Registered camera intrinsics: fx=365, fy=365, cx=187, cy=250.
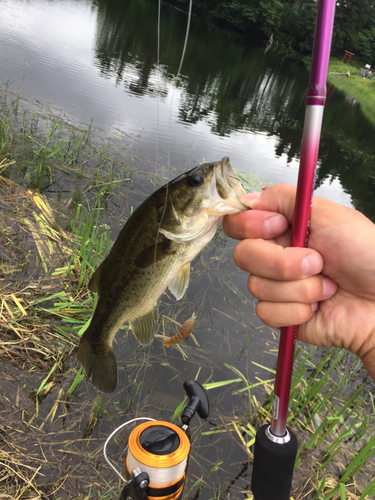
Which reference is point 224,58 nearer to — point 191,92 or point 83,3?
point 83,3

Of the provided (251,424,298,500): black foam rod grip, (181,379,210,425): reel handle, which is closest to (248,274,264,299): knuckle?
(251,424,298,500): black foam rod grip

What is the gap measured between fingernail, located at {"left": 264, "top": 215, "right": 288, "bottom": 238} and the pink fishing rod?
17 centimetres

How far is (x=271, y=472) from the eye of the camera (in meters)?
1.71

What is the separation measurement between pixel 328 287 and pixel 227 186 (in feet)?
2.19

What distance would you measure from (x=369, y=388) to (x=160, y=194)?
348 centimetres

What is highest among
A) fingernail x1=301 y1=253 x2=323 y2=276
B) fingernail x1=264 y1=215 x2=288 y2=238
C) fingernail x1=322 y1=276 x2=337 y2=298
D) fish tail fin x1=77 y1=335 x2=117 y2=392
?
fingernail x1=264 y1=215 x2=288 y2=238

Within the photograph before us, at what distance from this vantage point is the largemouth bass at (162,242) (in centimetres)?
154

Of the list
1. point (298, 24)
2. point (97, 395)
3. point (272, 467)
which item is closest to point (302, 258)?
point (272, 467)

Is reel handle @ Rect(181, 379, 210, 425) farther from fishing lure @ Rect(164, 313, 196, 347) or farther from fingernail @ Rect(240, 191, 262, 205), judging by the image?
fingernail @ Rect(240, 191, 262, 205)

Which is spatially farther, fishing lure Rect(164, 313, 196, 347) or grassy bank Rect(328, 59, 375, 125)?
grassy bank Rect(328, 59, 375, 125)

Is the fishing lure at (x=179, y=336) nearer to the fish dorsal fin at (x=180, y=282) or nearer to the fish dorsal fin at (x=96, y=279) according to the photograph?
the fish dorsal fin at (x=96, y=279)

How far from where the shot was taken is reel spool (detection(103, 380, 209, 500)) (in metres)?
1.78

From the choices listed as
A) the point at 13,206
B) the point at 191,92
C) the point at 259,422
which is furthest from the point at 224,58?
the point at 259,422

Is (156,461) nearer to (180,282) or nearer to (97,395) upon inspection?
(180,282)
